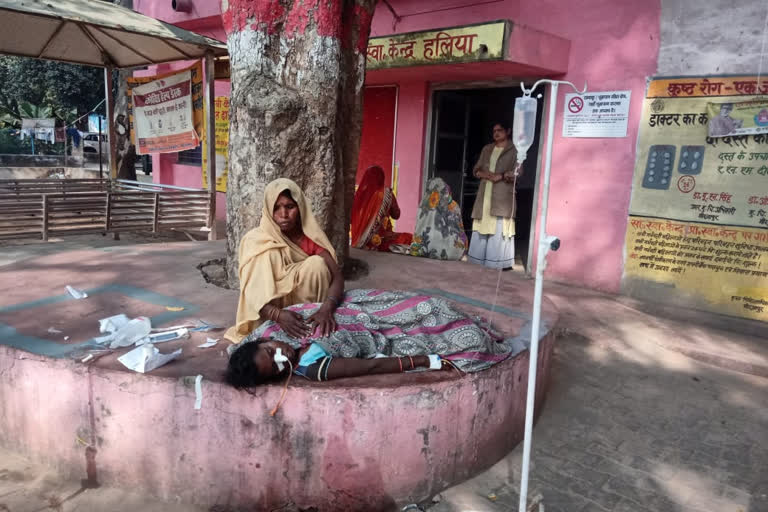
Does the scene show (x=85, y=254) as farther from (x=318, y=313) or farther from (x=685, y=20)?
(x=685, y=20)

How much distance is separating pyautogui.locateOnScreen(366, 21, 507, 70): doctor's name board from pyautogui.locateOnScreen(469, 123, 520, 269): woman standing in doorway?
1017 mm

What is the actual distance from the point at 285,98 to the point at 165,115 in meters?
4.82

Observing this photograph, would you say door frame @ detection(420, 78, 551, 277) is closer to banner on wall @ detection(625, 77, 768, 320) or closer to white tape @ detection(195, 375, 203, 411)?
banner on wall @ detection(625, 77, 768, 320)

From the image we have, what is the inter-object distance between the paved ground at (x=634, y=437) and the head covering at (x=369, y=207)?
1743 mm

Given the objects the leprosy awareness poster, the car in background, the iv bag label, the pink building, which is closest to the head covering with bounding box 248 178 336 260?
the pink building

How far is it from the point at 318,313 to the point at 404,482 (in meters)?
0.88

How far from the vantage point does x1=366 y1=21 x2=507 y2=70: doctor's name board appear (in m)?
5.53

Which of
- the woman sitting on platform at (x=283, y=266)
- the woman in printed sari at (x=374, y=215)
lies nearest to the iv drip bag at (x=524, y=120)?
the woman sitting on platform at (x=283, y=266)

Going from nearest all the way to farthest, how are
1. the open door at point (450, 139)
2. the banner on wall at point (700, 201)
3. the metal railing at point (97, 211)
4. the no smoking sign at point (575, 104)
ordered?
the banner on wall at point (700, 201) < the no smoking sign at point (575, 104) < the metal railing at point (97, 211) < the open door at point (450, 139)

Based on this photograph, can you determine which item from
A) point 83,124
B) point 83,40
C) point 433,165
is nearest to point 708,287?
point 433,165

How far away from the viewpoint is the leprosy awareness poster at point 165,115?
7586mm

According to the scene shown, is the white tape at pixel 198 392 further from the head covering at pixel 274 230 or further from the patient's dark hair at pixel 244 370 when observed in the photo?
the head covering at pixel 274 230

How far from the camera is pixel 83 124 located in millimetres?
27750

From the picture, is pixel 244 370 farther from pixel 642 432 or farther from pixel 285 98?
pixel 642 432
